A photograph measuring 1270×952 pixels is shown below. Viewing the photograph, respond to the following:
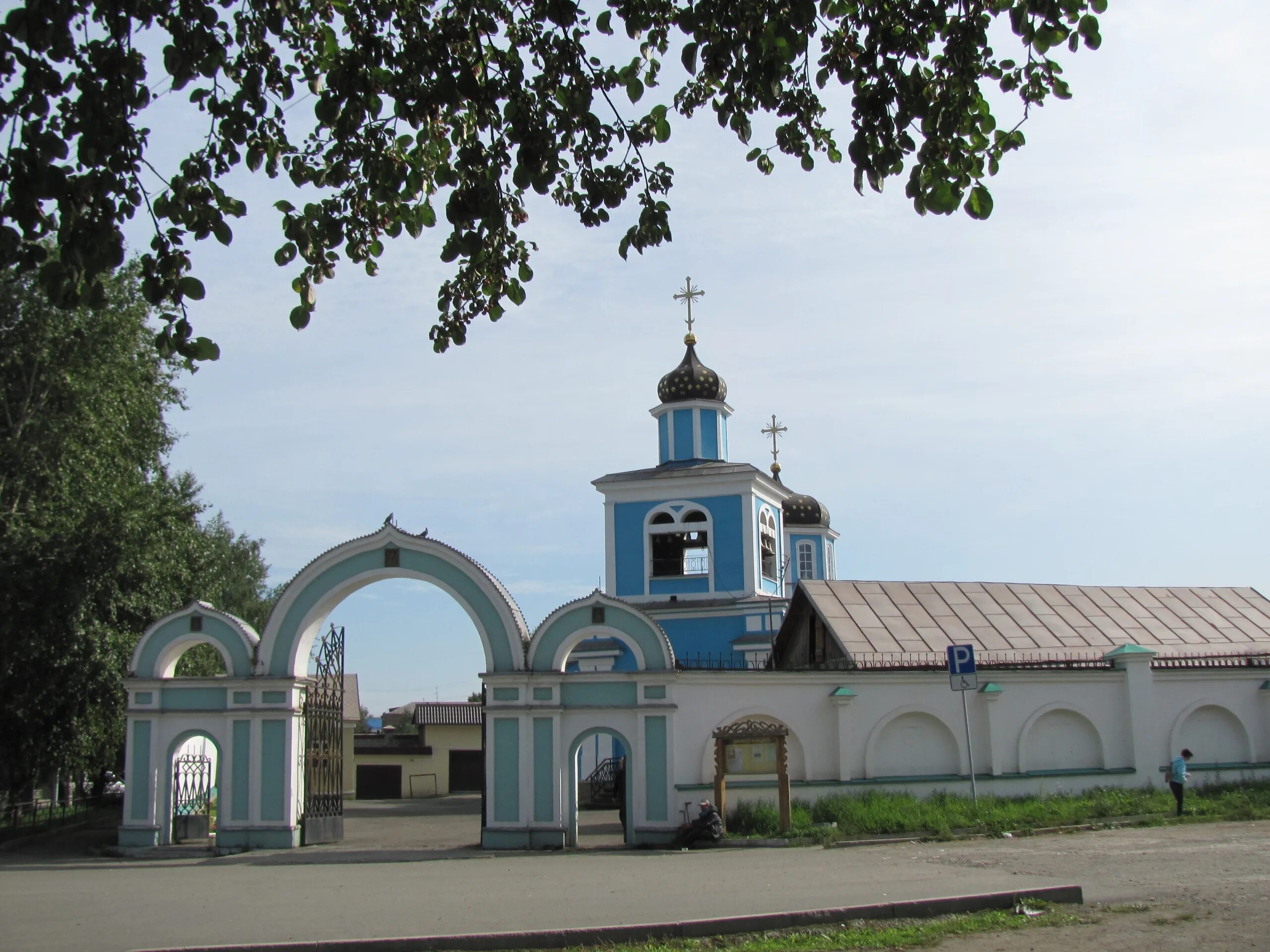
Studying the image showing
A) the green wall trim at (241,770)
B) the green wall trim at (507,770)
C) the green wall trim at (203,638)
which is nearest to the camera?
the green wall trim at (507,770)

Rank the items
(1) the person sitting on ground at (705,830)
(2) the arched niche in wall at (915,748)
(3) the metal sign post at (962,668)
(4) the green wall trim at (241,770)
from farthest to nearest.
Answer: (2) the arched niche in wall at (915,748), (4) the green wall trim at (241,770), (1) the person sitting on ground at (705,830), (3) the metal sign post at (962,668)

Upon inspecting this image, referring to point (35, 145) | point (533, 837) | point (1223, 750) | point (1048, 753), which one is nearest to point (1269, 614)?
point (1223, 750)

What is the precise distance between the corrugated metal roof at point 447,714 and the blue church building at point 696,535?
29.7ft

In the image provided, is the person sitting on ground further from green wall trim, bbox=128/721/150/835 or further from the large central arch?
green wall trim, bbox=128/721/150/835

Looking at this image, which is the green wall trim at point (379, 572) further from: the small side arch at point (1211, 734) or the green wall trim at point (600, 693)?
the small side arch at point (1211, 734)

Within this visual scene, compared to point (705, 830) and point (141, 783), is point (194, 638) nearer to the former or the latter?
point (141, 783)

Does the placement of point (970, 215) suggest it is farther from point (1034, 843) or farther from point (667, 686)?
point (667, 686)

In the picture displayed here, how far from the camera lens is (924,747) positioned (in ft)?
59.9

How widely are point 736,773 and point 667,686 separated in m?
1.51

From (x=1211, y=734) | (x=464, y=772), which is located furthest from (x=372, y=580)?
(x=464, y=772)

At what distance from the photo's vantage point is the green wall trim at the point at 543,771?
1633 cm

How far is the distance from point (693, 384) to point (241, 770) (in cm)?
1615

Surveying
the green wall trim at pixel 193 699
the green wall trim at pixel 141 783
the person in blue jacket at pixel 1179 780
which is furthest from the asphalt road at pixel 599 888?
the green wall trim at pixel 193 699

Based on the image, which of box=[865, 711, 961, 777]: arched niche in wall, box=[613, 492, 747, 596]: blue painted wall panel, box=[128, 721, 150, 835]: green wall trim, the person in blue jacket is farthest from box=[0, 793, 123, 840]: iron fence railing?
the person in blue jacket
